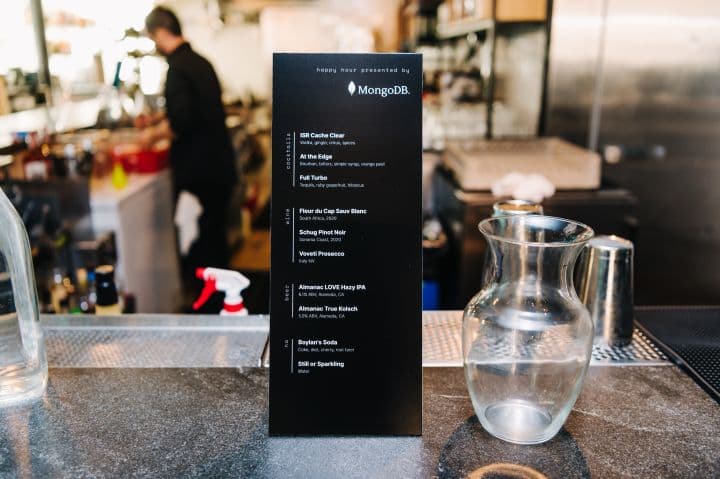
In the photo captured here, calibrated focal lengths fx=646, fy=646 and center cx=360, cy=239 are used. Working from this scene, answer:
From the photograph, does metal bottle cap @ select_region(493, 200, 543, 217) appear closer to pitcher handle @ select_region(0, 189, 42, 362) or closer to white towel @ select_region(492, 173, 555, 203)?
white towel @ select_region(492, 173, 555, 203)

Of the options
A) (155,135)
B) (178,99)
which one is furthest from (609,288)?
(155,135)

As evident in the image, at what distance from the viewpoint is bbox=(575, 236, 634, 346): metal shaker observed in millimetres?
1146

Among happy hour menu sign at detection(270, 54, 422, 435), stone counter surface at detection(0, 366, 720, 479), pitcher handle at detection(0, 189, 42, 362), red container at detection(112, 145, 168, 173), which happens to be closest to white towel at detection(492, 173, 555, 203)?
stone counter surface at detection(0, 366, 720, 479)

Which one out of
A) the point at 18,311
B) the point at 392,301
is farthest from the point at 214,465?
the point at 18,311

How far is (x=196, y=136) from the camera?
3600 millimetres

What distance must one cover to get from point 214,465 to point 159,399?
21 centimetres

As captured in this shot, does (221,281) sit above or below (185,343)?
above

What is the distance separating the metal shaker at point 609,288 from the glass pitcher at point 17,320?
93 centimetres

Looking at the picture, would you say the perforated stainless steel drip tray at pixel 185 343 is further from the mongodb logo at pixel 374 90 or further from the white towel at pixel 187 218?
the white towel at pixel 187 218

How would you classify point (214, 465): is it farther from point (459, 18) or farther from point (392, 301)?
point (459, 18)

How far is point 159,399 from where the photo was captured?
3.26ft

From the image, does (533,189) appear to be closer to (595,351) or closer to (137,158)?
(595,351)

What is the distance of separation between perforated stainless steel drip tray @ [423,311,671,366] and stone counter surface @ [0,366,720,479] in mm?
54

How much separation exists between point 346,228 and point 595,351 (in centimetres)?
59
